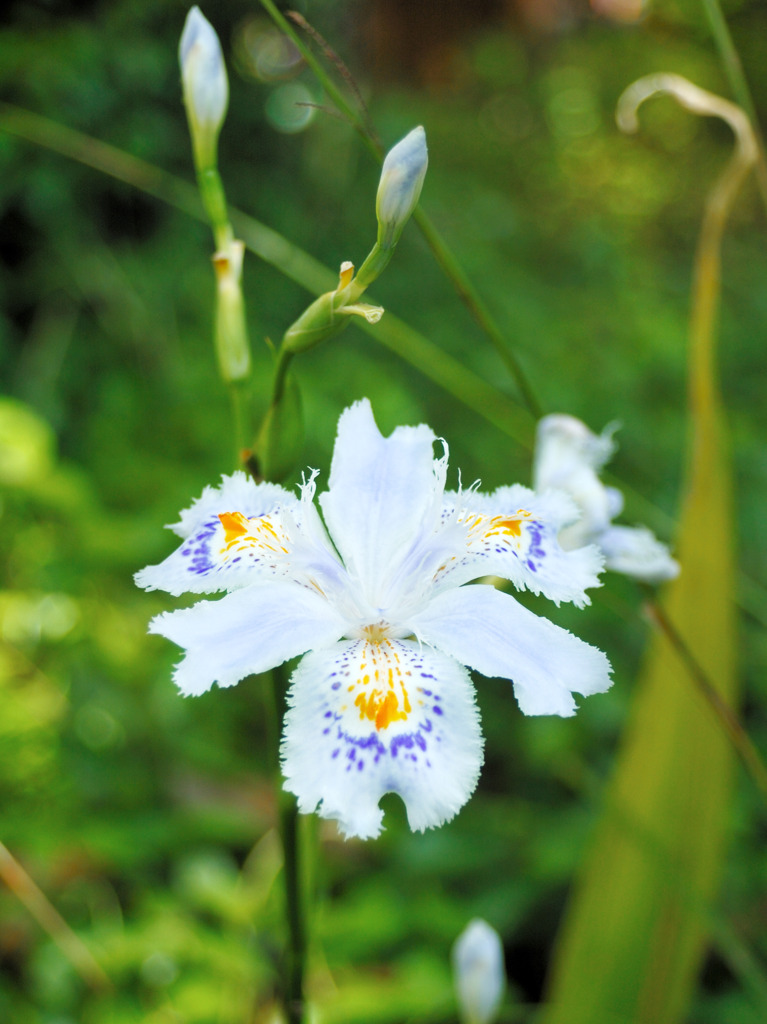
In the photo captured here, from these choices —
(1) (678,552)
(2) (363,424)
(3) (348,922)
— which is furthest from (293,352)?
(3) (348,922)

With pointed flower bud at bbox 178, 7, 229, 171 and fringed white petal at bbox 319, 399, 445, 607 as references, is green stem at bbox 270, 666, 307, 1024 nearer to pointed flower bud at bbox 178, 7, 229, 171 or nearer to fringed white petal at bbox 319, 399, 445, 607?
fringed white petal at bbox 319, 399, 445, 607

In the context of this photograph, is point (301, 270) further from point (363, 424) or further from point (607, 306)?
point (607, 306)

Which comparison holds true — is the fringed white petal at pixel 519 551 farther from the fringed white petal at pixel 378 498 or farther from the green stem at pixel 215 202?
the green stem at pixel 215 202

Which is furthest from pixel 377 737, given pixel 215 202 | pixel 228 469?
pixel 228 469

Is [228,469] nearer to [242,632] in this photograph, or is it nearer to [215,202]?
[215,202]

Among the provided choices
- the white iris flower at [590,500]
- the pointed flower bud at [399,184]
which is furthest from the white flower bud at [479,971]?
the pointed flower bud at [399,184]

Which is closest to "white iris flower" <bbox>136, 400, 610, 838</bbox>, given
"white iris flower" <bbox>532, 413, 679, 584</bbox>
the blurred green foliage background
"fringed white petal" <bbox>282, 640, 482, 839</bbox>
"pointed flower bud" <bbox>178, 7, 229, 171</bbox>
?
"fringed white petal" <bbox>282, 640, 482, 839</bbox>
